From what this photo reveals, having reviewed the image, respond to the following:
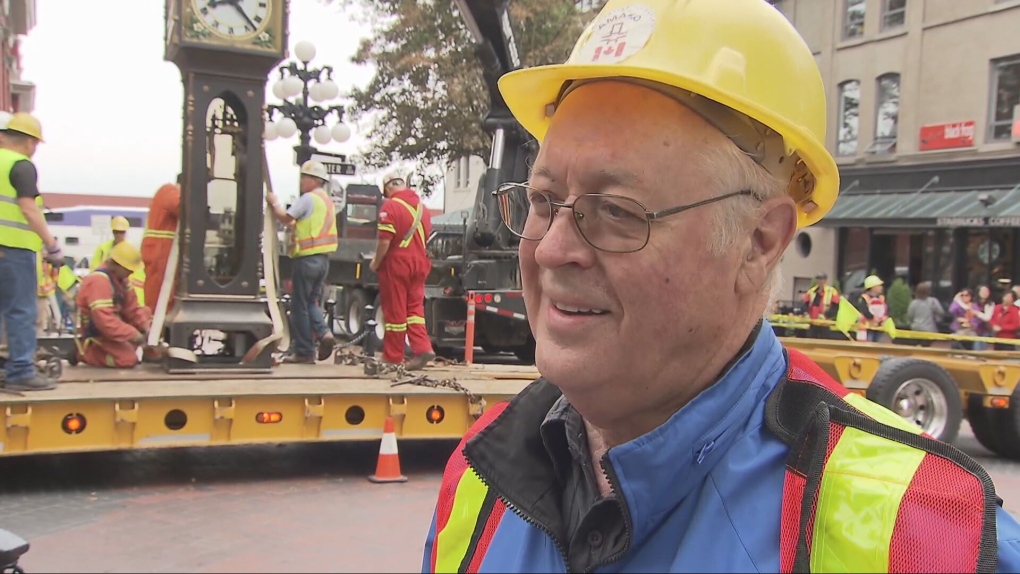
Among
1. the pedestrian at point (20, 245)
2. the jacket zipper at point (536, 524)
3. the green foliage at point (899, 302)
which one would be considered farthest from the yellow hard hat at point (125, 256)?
the green foliage at point (899, 302)

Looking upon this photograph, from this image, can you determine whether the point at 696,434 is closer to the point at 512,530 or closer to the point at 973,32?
the point at 512,530

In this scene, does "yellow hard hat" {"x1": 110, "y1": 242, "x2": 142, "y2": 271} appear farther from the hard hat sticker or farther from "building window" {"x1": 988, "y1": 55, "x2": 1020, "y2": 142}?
"building window" {"x1": 988, "y1": 55, "x2": 1020, "y2": 142}

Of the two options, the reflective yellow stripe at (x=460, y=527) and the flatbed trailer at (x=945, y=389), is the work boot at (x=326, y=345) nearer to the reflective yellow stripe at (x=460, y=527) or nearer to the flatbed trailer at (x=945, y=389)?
the flatbed trailer at (x=945, y=389)

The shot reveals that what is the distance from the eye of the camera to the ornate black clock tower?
23.9 feet

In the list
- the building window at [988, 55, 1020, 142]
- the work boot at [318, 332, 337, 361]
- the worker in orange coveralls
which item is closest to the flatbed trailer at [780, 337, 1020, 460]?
the work boot at [318, 332, 337, 361]

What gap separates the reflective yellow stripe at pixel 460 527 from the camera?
154 cm

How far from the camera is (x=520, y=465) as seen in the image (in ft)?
4.92

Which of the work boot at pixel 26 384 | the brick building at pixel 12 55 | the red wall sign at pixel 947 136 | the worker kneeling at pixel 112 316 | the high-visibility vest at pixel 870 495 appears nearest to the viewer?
the high-visibility vest at pixel 870 495

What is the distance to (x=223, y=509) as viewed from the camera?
5977mm

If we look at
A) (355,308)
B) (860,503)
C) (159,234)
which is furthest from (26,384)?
(355,308)

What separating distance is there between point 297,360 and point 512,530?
7.51 meters

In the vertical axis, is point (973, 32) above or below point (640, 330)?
above

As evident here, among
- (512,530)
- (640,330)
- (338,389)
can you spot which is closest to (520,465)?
(512,530)

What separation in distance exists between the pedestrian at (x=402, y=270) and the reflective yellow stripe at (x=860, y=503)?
6894mm
